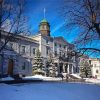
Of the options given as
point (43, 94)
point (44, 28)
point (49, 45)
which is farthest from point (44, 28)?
point (43, 94)

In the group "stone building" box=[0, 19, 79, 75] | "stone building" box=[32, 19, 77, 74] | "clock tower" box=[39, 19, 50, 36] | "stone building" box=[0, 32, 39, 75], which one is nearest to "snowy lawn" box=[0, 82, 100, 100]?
"stone building" box=[0, 19, 79, 75]

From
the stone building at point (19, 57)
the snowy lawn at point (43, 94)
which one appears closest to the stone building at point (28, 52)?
the stone building at point (19, 57)

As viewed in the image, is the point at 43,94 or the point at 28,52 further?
the point at 28,52

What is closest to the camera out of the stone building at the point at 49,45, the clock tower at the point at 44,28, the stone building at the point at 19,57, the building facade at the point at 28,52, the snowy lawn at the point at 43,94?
the snowy lawn at the point at 43,94

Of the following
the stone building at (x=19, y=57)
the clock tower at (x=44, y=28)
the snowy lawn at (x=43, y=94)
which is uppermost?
the clock tower at (x=44, y=28)

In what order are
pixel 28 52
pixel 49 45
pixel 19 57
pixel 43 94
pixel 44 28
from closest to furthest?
1. pixel 43 94
2. pixel 19 57
3. pixel 28 52
4. pixel 49 45
5. pixel 44 28

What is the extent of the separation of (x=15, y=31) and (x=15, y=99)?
41.1 ft

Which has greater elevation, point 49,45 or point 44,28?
point 44,28

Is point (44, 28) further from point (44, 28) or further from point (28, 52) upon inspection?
point (28, 52)

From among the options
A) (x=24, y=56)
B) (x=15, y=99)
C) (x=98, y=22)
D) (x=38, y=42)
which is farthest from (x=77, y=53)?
(x=38, y=42)

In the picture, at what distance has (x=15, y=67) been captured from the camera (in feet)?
148

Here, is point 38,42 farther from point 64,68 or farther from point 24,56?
point 64,68

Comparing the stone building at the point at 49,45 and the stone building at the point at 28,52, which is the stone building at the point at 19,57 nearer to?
the stone building at the point at 28,52

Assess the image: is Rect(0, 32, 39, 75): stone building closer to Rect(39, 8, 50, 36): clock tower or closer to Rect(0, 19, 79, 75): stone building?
Rect(0, 19, 79, 75): stone building
